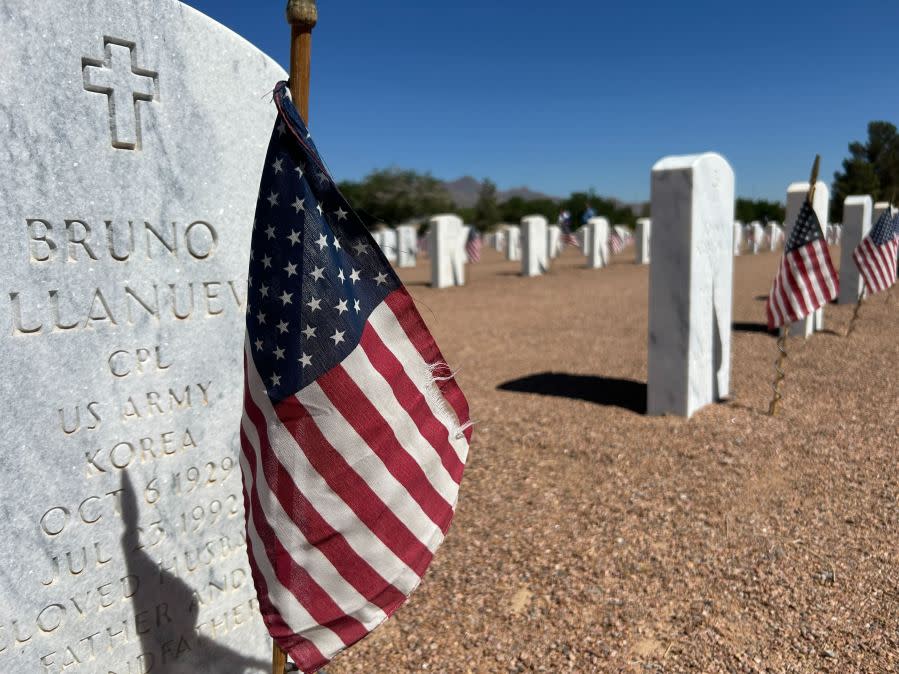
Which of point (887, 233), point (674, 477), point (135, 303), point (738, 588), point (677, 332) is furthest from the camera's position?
point (887, 233)

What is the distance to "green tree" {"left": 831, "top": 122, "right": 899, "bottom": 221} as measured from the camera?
39.3m

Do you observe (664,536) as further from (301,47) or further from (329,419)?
(301,47)

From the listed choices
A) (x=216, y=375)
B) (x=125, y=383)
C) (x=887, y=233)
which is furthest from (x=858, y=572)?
(x=887, y=233)

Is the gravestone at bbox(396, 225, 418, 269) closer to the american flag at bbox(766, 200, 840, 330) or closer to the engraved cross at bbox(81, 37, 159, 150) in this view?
the american flag at bbox(766, 200, 840, 330)

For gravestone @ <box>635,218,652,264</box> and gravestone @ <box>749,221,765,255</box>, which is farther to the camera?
gravestone @ <box>749,221,765,255</box>

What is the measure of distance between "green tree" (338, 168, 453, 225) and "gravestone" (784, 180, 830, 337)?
126 feet

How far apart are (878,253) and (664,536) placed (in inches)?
250

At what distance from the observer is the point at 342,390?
170 cm

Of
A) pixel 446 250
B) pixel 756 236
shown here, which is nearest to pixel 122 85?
pixel 446 250

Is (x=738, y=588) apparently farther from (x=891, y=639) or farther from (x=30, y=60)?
(x=30, y=60)

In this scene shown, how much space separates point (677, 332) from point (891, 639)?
2.91 meters

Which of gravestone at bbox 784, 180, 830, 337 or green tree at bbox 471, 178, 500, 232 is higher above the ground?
green tree at bbox 471, 178, 500, 232

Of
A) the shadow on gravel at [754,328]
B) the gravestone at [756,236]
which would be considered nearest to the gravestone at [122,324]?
the shadow on gravel at [754,328]

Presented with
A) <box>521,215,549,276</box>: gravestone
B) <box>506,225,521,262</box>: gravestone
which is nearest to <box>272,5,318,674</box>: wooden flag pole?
<box>521,215,549,276</box>: gravestone
